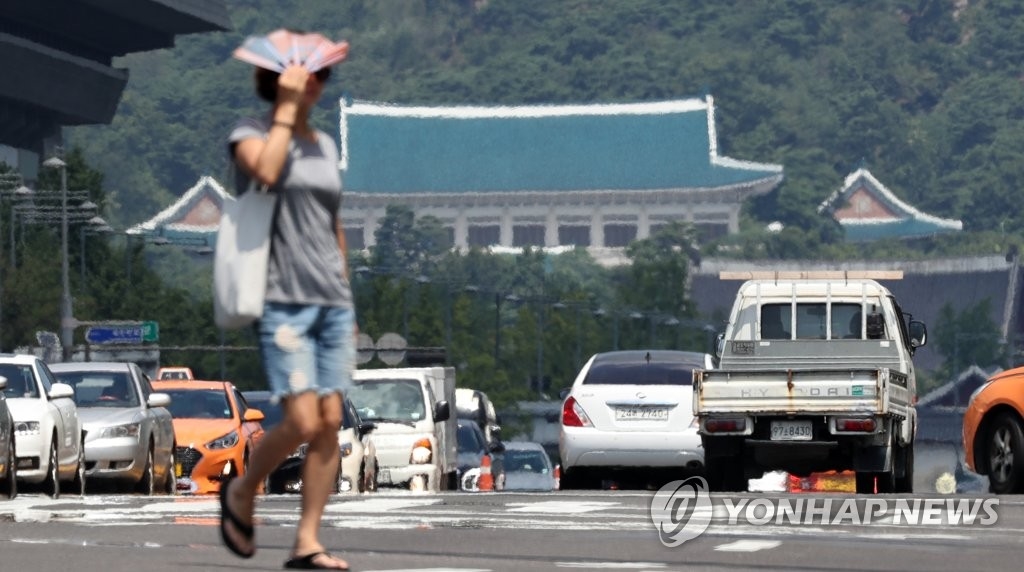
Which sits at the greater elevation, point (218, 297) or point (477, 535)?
point (218, 297)

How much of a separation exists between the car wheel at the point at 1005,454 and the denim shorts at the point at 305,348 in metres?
9.88

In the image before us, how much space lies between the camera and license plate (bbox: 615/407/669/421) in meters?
24.1

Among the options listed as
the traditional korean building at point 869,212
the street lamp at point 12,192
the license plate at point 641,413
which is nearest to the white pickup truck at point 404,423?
the license plate at point 641,413

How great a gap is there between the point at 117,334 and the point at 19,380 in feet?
124

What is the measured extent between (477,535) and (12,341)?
158ft

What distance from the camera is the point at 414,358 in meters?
62.3

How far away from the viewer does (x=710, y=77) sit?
182500 mm

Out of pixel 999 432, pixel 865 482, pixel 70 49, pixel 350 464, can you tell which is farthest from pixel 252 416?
pixel 70 49

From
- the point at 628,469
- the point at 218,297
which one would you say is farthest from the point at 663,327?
the point at 218,297

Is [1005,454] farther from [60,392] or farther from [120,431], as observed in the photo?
[120,431]

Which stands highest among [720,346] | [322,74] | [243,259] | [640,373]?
[322,74]

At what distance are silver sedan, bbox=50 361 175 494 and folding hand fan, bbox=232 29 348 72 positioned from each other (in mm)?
13128

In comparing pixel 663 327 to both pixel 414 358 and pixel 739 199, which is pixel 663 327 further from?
pixel 739 199

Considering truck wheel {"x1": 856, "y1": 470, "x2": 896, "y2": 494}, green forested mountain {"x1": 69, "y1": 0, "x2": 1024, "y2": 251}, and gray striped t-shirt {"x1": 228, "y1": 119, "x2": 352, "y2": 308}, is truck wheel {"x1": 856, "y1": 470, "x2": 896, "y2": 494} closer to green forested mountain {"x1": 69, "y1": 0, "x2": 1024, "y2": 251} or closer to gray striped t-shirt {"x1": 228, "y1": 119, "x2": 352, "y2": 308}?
gray striped t-shirt {"x1": 228, "y1": 119, "x2": 352, "y2": 308}
